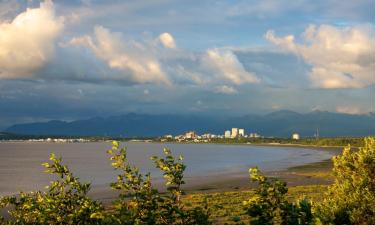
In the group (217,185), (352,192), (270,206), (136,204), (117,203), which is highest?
(117,203)

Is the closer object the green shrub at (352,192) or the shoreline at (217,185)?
the green shrub at (352,192)

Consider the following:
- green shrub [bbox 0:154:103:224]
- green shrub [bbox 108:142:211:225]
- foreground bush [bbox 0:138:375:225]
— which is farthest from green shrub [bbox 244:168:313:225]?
green shrub [bbox 0:154:103:224]

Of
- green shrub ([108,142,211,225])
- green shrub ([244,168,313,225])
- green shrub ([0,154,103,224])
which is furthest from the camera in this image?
green shrub ([244,168,313,225])

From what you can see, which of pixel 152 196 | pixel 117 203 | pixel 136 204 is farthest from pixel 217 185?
pixel 117 203

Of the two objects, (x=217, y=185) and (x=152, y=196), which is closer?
(x=152, y=196)

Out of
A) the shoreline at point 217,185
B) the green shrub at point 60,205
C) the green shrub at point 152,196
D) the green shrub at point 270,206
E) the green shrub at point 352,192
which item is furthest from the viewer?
the shoreline at point 217,185

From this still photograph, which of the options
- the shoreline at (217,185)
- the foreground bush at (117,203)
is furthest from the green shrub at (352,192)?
the shoreline at (217,185)

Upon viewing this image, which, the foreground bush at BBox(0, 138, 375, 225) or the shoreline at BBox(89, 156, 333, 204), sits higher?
the foreground bush at BBox(0, 138, 375, 225)

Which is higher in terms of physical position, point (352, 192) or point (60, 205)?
point (60, 205)

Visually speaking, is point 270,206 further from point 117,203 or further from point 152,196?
point 117,203

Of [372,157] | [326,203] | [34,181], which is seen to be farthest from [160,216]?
[34,181]

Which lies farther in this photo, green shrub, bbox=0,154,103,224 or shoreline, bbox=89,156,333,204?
shoreline, bbox=89,156,333,204

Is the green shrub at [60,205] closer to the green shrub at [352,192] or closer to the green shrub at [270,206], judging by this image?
the green shrub at [270,206]

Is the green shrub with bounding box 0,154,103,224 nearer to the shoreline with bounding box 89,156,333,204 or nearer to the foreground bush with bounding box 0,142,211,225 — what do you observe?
the foreground bush with bounding box 0,142,211,225
